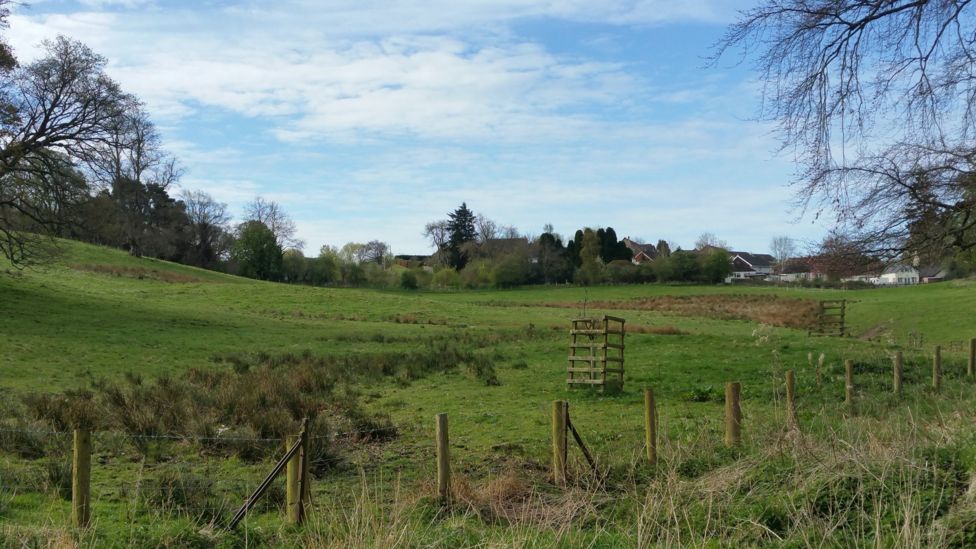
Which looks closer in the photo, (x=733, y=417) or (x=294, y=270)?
(x=733, y=417)

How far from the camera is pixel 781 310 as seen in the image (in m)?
58.5

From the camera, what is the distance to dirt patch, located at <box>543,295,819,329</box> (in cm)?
5225

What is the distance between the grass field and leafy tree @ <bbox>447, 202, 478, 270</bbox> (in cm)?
8323

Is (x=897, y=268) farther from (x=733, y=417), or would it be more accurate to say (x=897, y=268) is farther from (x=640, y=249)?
(x=640, y=249)

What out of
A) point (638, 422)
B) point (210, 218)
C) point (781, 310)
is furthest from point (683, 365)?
point (210, 218)

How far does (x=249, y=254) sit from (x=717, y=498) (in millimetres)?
93850

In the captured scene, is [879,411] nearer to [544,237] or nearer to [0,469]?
[0,469]

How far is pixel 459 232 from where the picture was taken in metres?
125

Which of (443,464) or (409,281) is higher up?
(409,281)

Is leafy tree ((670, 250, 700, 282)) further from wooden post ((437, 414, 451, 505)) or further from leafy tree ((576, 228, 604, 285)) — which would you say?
wooden post ((437, 414, 451, 505))

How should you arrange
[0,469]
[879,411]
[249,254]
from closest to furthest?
[0,469] < [879,411] < [249,254]

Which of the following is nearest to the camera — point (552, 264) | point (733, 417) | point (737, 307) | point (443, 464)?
point (443, 464)

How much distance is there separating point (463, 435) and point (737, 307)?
5526cm

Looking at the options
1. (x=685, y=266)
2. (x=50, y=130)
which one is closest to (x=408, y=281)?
(x=685, y=266)
